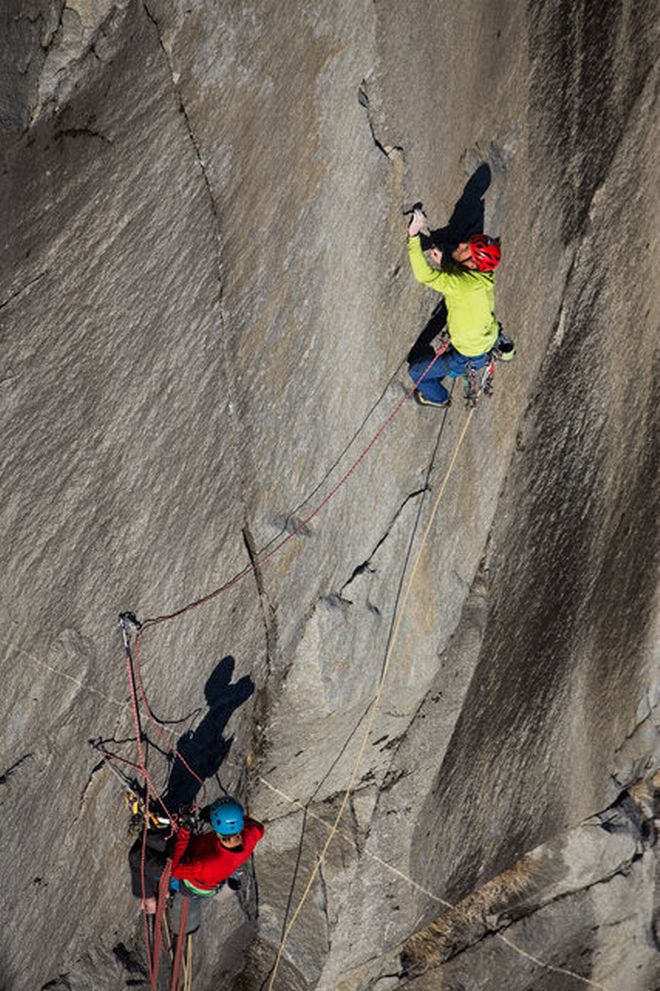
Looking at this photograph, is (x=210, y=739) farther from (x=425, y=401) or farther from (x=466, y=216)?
(x=466, y=216)

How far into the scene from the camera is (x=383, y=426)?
745 cm

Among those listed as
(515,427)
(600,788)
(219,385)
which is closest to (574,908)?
(600,788)

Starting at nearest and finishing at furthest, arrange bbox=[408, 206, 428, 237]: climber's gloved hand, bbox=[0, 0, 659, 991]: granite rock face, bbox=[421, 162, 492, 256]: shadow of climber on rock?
bbox=[0, 0, 659, 991]: granite rock face < bbox=[408, 206, 428, 237]: climber's gloved hand < bbox=[421, 162, 492, 256]: shadow of climber on rock

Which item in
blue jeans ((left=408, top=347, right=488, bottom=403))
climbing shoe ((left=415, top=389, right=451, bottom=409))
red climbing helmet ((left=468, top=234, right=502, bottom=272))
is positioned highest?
red climbing helmet ((left=468, top=234, right=502, bottom=272))

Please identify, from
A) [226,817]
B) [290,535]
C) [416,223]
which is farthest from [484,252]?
[226,817]

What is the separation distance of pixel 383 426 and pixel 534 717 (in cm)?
330

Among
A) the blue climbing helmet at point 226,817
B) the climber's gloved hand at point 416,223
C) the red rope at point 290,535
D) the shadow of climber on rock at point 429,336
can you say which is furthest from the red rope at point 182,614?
the climber's gloved hand at point 416,223

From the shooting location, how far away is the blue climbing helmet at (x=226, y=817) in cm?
638

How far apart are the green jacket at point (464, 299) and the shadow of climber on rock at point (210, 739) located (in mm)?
2547

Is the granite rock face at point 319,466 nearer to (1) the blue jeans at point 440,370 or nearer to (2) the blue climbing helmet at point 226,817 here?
(1) the blue jeans at point 440,370

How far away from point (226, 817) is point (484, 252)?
368cm

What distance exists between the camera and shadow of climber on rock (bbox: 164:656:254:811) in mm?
7016

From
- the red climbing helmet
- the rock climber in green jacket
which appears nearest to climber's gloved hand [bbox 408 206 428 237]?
the rock climber in green jacket

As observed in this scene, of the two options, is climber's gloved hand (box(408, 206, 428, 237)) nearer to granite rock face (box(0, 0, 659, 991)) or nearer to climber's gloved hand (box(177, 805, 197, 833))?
granite rock face (box(0, 0, 659, 991))
